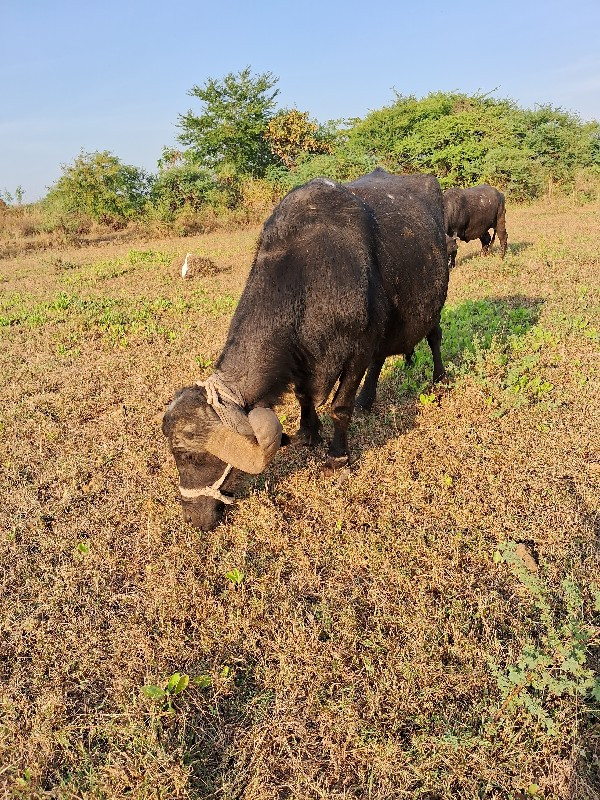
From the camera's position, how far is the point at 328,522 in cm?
340

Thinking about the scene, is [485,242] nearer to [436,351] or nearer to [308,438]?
[436,351]

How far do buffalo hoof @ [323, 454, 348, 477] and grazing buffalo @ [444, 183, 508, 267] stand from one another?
30.3 ft

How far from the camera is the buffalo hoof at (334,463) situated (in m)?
3.91

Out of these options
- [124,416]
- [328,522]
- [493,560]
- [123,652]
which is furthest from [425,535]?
[124,416]

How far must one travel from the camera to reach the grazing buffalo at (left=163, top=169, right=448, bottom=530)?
112 inches

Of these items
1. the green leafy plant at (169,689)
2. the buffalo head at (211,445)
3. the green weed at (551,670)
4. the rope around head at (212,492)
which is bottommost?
the green weed at (551,670)

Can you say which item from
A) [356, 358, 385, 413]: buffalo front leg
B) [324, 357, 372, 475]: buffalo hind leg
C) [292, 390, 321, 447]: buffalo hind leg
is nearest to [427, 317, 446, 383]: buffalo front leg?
[356, 358, 385, 413]: buffalo front leg

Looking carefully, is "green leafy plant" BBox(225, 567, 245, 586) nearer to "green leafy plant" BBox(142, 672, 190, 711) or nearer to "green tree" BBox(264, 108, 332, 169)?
"green leafy plant" BBox(142, 672, 190, 711)

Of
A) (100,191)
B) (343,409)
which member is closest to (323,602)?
(343,409)

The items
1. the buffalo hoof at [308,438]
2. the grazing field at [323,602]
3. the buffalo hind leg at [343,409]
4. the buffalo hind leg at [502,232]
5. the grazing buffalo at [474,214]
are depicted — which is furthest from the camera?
the buffalo hind leg at [502,232]

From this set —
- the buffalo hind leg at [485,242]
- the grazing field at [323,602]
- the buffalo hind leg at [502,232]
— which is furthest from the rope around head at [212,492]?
the buffalo hind leg at [485,242]

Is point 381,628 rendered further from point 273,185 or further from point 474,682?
point 273,185

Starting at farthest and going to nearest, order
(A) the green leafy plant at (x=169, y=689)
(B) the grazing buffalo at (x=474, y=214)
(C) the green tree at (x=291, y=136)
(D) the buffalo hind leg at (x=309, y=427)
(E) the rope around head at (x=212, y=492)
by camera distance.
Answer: (C) the green tree at (x=291, y=136), (B) the grazing buffalo at (x=474, y=214), (D) the buffalo hind leg at (x=309, y=427), (E) the rope around head at (x=212, y=492), (A) the green leafy plant at (x=169, y=689)

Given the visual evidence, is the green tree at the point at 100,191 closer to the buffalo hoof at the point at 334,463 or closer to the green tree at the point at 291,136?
the green tree at the point at 291,136
